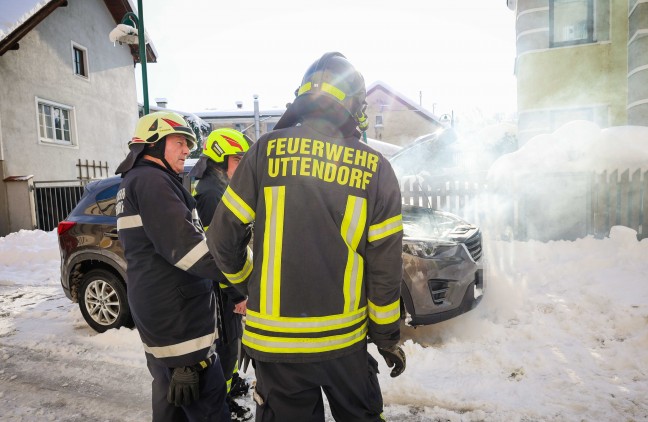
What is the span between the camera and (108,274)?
4.74 meters

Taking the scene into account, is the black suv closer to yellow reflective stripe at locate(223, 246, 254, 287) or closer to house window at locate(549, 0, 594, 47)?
yellow reflective stripe at locate(223, 246, 254, 287)

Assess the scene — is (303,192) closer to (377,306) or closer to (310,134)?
(310,134)

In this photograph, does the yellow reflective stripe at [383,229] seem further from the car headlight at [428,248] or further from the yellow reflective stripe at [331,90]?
the car headlight at [428,248]

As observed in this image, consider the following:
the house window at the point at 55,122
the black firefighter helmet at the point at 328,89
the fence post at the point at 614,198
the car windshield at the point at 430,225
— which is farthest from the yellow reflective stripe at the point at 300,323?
the house window at the point at 55,122

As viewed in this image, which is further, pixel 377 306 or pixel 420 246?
pixel 420 246

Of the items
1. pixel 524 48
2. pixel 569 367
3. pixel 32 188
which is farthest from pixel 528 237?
pixel 32 188

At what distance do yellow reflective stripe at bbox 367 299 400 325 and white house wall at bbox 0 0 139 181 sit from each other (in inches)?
576

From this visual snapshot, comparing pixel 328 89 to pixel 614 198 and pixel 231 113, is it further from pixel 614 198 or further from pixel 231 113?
pixel 231 113

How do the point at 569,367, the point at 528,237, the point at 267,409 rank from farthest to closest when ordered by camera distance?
the point at 528,237 → the point at 569,367 → the point at 267,409

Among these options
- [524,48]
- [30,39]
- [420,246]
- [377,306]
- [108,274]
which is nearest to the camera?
[377,306]

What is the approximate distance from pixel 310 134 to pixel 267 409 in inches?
45.2

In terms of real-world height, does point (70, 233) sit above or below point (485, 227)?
above

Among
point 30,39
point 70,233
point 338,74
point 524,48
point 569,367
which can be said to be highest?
point 30,39

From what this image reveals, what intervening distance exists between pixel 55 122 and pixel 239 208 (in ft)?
54.5
